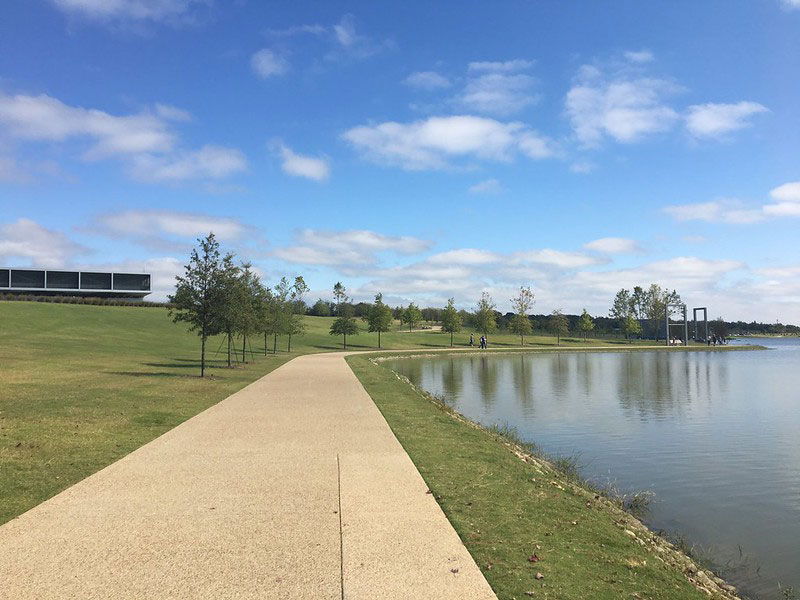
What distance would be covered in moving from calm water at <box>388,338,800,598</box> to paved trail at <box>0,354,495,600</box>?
4119 millimetres

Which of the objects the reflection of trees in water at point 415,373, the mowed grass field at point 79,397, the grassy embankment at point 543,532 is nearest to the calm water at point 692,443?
the reflection of trees in water at point 415,373

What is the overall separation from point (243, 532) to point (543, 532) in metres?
3.17

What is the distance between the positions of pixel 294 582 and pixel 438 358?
151ft

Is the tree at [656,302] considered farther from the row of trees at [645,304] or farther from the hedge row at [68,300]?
the hedge row at [68,300]

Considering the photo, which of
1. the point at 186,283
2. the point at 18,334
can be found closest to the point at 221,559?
the point at 186,283

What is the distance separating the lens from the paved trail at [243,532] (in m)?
4.57

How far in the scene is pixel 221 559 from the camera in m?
5.08

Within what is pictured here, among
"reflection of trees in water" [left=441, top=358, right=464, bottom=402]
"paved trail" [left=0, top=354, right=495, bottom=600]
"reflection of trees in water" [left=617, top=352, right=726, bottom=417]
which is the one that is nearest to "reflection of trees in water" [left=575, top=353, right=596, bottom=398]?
"reflection of trees in water" [left=617, top=352, right=726, bottom=417]

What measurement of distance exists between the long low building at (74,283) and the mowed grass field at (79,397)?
1866 inches

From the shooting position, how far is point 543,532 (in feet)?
20.2

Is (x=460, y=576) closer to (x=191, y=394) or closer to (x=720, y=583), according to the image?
(x=720, y=583)

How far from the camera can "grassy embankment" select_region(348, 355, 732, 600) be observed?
4961 millimetres

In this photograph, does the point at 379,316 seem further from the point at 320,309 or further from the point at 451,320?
the point at 320,309

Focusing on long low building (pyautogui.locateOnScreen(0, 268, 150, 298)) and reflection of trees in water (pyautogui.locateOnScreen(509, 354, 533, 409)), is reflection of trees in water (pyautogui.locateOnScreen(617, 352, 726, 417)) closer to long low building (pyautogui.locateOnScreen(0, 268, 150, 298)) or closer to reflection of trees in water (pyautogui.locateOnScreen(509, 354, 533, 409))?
reflection of trees in water (pyautogui.locateOnScreen(509, 354, 533, 409))
